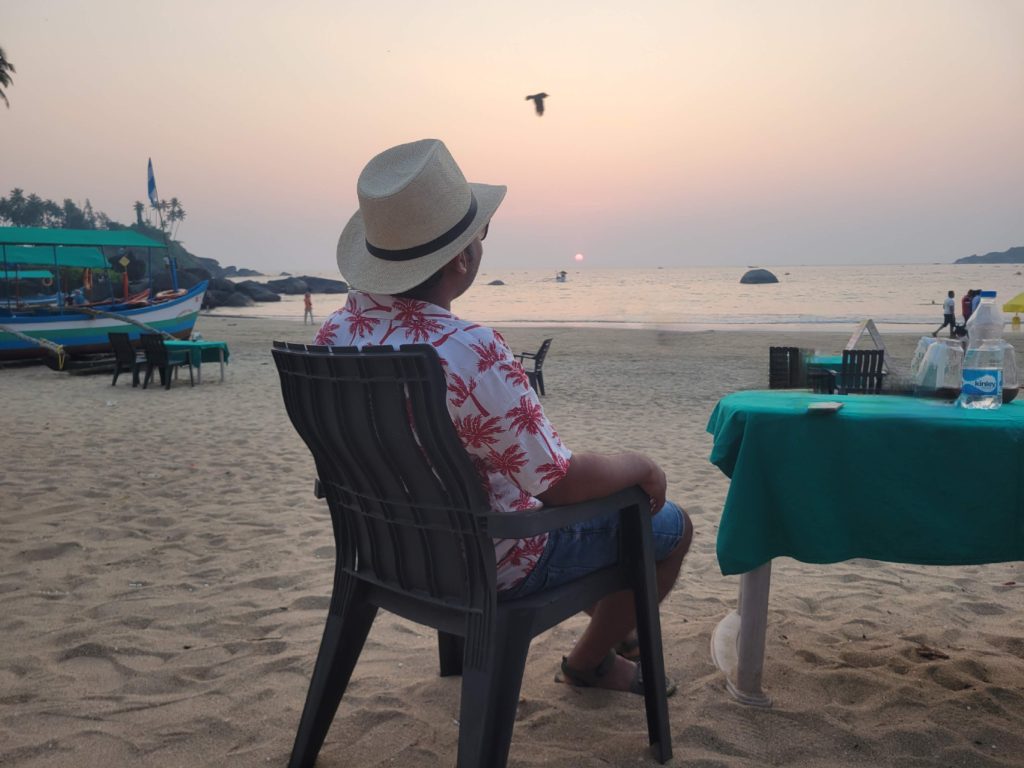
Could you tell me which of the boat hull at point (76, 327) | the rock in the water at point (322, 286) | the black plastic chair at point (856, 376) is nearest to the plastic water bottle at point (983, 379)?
the black plastic chair at point (856, 376)

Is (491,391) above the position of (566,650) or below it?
above

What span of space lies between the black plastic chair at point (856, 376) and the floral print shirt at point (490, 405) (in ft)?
4.62

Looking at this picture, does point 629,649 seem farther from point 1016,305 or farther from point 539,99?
point 1016,305

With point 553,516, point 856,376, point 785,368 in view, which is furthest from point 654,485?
point 785,368

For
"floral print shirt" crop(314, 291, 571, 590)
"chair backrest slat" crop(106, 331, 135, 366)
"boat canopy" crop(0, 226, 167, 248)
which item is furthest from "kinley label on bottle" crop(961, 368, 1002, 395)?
"boat canopy" crop(0, 226, 167, 248)

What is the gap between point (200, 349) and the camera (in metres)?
12.6

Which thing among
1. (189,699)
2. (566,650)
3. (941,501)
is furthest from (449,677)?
(941,501)

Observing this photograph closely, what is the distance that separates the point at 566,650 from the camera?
2969 millimetres

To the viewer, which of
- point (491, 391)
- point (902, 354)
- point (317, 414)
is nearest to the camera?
point (491, 391)

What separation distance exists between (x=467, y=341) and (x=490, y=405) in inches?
5.7

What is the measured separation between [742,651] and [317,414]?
1460mm

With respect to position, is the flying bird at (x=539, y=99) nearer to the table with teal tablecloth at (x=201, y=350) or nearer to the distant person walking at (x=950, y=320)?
the distant person walking at (x=950, y=320)

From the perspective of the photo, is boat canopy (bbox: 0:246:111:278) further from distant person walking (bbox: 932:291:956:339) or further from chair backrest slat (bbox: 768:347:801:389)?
chair backrest slat (bbox: 768:347:801:389)

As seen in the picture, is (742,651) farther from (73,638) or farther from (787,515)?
(73,638)
